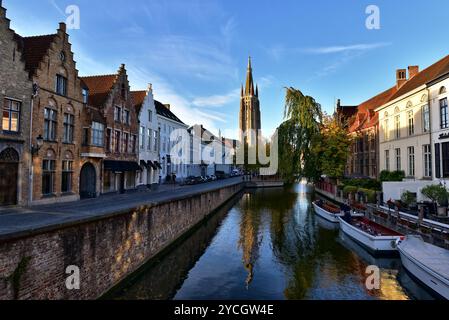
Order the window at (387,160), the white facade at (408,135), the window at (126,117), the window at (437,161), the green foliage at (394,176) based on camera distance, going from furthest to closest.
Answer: the window at (387,160)
the green foliage at (394,176)
the window at (126,117)
the white facade at (408,135)
the window at (437,161)

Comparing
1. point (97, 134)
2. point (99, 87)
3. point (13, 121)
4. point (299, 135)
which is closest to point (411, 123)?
point (299, 135)

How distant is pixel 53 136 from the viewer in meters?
18.1

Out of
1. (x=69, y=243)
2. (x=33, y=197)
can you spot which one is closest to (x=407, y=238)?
(x=69, y=243)

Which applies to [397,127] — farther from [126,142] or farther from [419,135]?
[126,142]

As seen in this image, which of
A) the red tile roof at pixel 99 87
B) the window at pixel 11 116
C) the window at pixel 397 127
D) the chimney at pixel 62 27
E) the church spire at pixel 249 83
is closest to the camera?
the window at pixel 11 116

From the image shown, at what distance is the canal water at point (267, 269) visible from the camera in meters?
10.7

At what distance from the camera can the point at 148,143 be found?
108 feet

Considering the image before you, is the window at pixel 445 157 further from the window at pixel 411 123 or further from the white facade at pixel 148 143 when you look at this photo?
the white facade at pixel 148 143

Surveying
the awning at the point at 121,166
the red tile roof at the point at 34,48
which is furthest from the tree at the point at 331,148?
the red tile roof at the point at 34,48

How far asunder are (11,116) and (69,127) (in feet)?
15.5

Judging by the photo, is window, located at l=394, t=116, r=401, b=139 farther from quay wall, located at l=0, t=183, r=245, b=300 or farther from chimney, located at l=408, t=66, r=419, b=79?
quay wall, located at l=0, t=183, r=245, b=300

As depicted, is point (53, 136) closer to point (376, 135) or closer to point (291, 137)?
point (291, 137)

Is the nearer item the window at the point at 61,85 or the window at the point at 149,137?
the window at the point at 61,85

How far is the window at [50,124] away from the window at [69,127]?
107 cm
